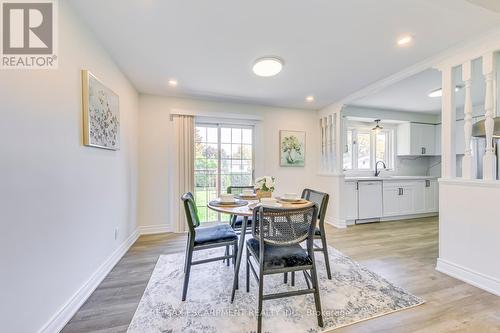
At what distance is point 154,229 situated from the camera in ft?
11.7

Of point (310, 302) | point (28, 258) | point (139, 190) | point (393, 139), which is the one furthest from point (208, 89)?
point (393, 139)

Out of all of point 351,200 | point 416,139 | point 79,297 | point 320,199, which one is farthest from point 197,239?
point 416,139

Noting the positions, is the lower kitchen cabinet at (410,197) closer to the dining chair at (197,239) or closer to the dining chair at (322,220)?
the dining chair at (322,220)

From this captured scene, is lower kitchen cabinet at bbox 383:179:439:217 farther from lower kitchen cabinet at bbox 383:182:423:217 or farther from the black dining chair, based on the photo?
the black dining chair

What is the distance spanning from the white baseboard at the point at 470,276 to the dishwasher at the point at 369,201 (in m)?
1.80

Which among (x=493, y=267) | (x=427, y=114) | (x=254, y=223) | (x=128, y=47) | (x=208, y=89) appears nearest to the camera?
(x=254, y=223)

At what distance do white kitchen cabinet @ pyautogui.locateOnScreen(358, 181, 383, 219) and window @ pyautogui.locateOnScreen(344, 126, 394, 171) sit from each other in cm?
67

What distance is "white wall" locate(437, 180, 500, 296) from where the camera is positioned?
1.90m

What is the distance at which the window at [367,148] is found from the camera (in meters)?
4.79

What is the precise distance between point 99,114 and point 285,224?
6.63 ft

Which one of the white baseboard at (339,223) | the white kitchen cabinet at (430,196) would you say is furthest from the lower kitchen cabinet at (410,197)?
the white baseboard at (339,223)

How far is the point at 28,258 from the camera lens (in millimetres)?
1219

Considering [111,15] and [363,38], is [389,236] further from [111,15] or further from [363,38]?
[111,15]

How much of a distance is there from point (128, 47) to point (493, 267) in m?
4.06
